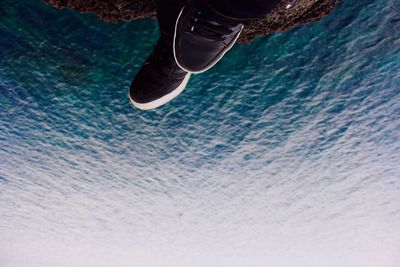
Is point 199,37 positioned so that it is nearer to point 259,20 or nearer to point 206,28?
point 206,28

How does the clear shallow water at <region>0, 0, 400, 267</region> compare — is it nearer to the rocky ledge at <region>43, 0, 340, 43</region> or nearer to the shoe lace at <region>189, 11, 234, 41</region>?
the rocky ledge at <region>43, 0, 340, 43</region>

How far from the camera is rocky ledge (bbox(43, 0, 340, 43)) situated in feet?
4.48

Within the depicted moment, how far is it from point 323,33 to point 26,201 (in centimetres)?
512

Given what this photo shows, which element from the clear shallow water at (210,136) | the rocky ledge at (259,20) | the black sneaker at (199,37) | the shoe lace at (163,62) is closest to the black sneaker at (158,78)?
the shoe lace at (163,62)

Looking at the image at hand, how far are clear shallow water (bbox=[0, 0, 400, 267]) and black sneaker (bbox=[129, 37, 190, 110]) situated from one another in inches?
29.2

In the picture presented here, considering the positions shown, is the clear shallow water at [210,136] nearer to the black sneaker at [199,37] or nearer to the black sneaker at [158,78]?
the black sneaker at [158,78]

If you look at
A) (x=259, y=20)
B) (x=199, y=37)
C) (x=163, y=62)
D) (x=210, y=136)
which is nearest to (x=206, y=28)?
(x=199, y=37)

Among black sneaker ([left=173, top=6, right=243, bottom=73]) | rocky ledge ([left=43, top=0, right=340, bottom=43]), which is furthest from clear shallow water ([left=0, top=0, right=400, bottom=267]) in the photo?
black sneaker ([left=173, top=6, right=243, bottom=73])

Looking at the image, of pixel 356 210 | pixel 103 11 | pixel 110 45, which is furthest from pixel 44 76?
pixel 356 210

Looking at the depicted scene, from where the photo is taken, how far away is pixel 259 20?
57.7 inches

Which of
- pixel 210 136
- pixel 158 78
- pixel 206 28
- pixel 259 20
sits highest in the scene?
pixel 210 136

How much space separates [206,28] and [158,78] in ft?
1.27

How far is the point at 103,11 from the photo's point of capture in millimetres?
1454

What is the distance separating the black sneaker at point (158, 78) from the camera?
1.08 metres
